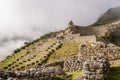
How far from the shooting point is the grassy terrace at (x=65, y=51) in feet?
248

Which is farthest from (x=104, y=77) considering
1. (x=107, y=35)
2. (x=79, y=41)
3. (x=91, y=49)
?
(x=107, y=35)

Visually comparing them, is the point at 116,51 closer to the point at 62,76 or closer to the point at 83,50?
the point at 83,50

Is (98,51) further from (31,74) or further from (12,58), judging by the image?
(12,58)

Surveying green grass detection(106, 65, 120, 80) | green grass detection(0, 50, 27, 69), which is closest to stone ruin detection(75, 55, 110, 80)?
green grass detection(106, 65, 120, 80)

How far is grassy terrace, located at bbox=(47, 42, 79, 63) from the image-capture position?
75469 mm

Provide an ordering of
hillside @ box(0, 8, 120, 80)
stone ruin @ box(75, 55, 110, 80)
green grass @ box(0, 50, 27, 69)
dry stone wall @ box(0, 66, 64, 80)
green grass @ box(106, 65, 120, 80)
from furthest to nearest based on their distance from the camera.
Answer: green grass @ box(0, 50, 27, 69) < hillside @ box(0, 8, 120, 80) < green grass @ box(106, 65, 120, 80) < dry stone wall @ box(0, 66, 64, 80) < stone ruin @ box(75, 55, 110, 80)

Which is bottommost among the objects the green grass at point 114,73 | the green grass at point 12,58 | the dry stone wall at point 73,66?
the green grass at point 114,73

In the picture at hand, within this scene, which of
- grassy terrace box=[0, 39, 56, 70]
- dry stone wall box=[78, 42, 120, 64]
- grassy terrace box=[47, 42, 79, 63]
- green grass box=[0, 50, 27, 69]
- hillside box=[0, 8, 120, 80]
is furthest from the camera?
green grass box=[0, 50, 27, 69]

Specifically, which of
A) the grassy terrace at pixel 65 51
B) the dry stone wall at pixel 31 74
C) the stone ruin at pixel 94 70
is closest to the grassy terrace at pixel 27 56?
the grassy terrace at pixel 65 51

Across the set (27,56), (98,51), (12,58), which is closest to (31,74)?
(98,51)

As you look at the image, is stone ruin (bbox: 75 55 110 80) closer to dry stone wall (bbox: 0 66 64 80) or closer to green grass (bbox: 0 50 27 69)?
dry stone wall (bbox: 0 66 64 80)

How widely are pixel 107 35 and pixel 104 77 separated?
2300 inches

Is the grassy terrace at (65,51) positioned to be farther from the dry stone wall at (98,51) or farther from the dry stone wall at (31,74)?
the dry stone wall at (31,74)

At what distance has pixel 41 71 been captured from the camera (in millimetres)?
34062
